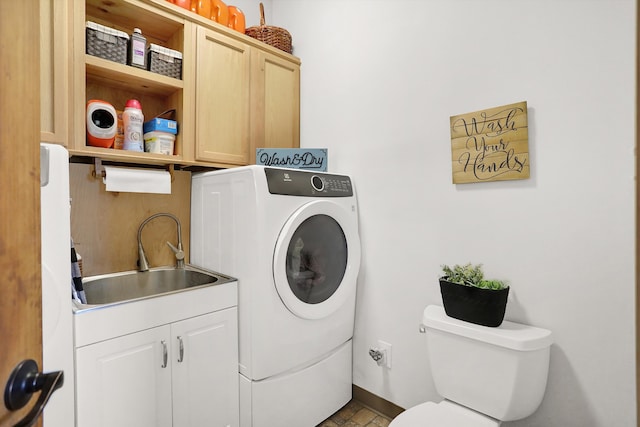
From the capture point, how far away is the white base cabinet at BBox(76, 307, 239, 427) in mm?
1209

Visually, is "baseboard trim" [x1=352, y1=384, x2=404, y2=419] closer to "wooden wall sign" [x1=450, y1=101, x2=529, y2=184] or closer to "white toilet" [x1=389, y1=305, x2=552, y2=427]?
"white toilet" [x1=389, y1=305, x2=552, y2=427]

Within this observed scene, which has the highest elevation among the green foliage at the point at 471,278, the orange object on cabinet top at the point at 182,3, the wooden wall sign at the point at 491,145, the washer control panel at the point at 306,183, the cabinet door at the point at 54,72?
the orange object on cabinet top at the point at 182,3

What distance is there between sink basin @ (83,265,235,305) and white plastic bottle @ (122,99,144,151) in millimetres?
680

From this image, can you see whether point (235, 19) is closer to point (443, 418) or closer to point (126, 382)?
point (126, 382)

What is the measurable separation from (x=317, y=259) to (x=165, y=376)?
2.80ft

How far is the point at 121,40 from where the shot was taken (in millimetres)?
1591

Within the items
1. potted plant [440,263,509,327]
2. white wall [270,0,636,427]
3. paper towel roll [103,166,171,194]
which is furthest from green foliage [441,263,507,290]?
paper towel roll [103,166,171,194]

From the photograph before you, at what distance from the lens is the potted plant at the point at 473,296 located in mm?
1325

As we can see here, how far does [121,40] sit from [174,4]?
35 cm

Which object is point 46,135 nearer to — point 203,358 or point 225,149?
point 225,149

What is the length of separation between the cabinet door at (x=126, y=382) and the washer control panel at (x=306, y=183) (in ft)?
2.55

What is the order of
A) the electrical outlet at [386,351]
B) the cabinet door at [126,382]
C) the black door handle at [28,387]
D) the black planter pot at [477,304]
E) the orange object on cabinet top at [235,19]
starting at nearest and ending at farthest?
the black door handle at [28,387], the cabinet door at [126,382], the black planter pot at [477,304], the electrical outlet at [386,351], the orange object on cabinet top at [235,19]

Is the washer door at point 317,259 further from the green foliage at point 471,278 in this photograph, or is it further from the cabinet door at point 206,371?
the green foliage at point 471,278

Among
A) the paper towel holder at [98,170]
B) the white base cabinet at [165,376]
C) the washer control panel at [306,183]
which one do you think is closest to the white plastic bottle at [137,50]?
the paper towel holder at [98,170]
